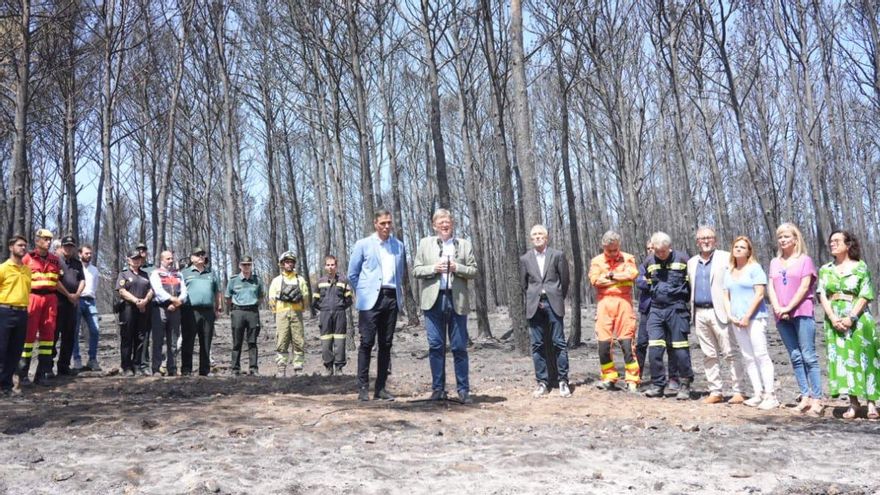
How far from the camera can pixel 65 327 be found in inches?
353

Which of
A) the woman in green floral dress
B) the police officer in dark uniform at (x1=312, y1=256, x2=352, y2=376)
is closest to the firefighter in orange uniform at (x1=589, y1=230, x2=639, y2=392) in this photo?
the woman in green floral dress

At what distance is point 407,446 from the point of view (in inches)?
192

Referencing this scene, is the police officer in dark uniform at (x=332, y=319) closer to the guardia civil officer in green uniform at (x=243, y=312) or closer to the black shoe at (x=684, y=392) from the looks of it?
the guardia civil officer in green uniform at (x=243, y=312)

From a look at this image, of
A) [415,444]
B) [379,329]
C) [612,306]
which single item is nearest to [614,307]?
[612,306]

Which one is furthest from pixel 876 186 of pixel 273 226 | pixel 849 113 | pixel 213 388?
pixel 213 388

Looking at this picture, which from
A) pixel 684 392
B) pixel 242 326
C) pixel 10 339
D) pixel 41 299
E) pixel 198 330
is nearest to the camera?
pixel 684 392

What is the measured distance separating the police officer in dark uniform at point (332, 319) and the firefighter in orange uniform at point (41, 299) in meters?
3.55

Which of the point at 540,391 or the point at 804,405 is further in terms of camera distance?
the point at 540,391

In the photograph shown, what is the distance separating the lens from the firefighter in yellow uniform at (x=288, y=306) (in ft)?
34.3

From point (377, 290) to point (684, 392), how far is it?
138 inches

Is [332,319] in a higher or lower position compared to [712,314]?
higher

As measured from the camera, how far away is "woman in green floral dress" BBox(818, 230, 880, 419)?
6262mm

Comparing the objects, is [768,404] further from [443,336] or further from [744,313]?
[443,336]

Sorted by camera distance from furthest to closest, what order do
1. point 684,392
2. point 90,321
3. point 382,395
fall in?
1. point 90,321
2. point 684,392
3. point 382,395
